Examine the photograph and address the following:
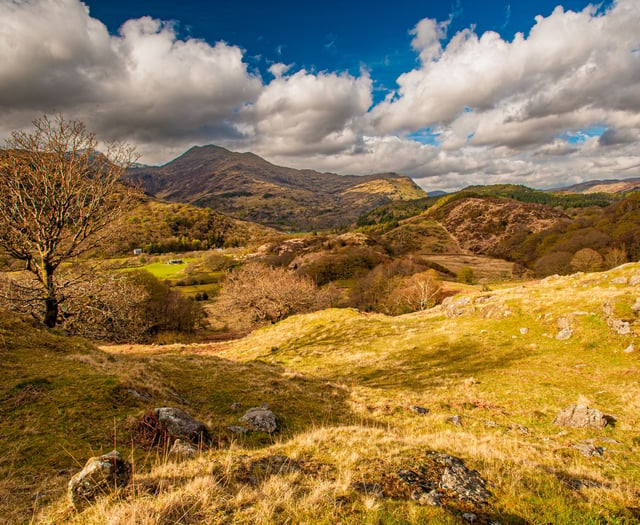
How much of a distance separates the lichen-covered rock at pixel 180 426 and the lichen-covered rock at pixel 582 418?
15.4 m

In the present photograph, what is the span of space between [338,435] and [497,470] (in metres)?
4.75

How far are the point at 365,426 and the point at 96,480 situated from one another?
33.4 ft

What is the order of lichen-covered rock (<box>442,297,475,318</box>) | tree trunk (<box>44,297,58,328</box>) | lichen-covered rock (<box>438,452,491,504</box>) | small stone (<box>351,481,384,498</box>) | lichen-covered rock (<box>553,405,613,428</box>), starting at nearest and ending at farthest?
small stone (<box>351,481,384,498</box>) → lichen-covered rock (<box>438,452,491,504</box>) → lichen-covered rock (<box>553,405,613,428</box>) → tree trunk (<box>44,297,58,328</box>) → lichen-covered rock (<box>442,297,475,318</box>)

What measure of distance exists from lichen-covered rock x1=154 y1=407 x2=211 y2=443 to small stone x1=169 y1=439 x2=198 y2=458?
2.30 feet

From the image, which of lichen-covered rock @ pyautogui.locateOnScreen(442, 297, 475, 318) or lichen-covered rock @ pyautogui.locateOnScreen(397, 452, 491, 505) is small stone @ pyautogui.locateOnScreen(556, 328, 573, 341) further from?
lichen-covered rock @ pyautogui.locateOnScreen(397, 452, 491, 505)

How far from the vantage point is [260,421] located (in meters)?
12.0

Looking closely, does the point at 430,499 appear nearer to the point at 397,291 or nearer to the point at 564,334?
the point at 564,334

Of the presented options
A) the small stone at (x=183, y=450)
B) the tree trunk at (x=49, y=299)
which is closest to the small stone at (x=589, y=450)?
the small stone at (x=183, y=450)

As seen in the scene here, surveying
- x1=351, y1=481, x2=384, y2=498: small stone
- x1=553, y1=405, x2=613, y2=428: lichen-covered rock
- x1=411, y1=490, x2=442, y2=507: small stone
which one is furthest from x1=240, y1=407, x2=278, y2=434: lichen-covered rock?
x1=553, y1=405, x2=613, y2=428: lichen-covered rock

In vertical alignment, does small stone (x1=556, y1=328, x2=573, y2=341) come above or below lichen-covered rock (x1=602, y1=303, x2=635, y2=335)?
below

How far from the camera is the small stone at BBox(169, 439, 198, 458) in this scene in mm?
7836

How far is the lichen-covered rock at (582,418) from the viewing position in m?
13.2

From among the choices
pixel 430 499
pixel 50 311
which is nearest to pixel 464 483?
pixel 430 499

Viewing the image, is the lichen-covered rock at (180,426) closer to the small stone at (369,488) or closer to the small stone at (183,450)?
the small stone at (183,450)
